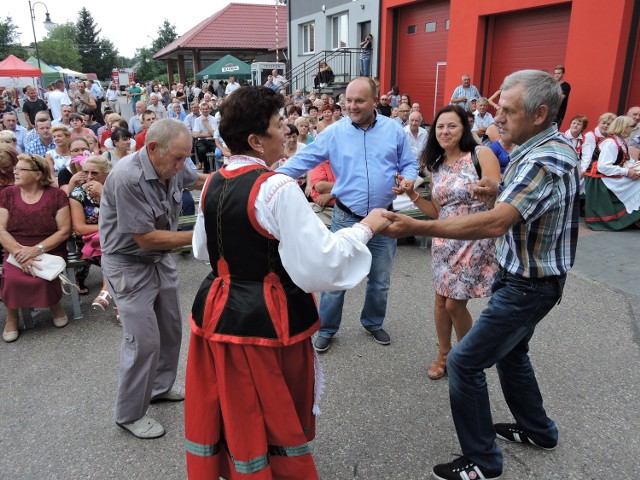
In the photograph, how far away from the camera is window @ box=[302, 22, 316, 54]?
69.2ft

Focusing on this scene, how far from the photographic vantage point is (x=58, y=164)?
21.6ft

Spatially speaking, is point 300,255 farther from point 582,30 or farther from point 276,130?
point 582,30

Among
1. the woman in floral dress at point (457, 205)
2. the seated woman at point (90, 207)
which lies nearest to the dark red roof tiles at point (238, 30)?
the seated woman at point (90, 207)

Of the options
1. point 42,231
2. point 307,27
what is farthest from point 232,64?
point 42,231

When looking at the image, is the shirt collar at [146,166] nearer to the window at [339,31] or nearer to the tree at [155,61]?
the window at [339,31]

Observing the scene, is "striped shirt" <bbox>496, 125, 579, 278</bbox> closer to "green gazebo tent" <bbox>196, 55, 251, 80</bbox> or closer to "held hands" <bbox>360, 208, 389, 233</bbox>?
"held hands" <bbox>360, 208, 389, 233</bbox>

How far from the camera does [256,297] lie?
1999mm

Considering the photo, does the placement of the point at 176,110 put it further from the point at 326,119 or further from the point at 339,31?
the point at 339,31

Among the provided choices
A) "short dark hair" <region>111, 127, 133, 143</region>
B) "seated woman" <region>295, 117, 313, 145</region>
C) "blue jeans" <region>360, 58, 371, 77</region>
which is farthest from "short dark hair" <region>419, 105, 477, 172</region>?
"blue jeans" <region>360, 58, 371, 77</region>

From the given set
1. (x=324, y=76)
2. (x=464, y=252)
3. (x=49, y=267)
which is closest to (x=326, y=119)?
(x=49, y=267)

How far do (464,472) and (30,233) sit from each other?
3996 mm

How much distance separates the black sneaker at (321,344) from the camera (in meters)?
3.89

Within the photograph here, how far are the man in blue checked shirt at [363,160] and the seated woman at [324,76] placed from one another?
45.1 ft

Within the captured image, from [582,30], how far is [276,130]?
9.53 metres
